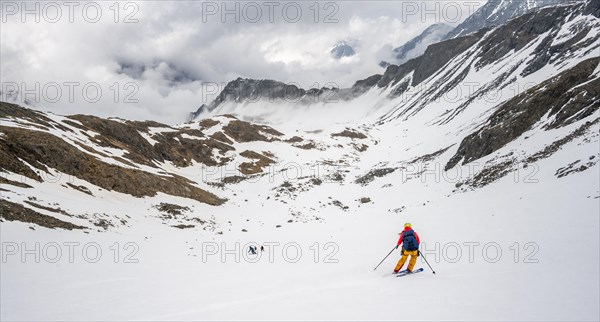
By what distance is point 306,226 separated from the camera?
3547 cm

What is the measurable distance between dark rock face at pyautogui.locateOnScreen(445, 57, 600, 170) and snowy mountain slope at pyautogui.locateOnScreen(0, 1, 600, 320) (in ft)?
0.64

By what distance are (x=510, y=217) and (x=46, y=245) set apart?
2663 cm

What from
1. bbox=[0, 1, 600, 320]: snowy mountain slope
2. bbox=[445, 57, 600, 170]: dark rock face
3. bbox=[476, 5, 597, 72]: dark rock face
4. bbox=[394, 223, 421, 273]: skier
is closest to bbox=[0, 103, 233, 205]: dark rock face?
bbox=[0, 1, 600, 320]: snowy mountain slope

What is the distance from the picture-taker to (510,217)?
62.6ft

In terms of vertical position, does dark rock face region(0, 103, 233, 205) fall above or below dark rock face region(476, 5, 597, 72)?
below

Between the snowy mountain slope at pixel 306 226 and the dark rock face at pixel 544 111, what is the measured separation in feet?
0.64

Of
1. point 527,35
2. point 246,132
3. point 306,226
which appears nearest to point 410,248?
point 306,226

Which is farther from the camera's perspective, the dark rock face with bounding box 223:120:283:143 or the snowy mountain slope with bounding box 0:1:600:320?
the dark rock face with bounding box 223:120:283:143

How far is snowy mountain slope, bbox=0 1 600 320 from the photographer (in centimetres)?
945

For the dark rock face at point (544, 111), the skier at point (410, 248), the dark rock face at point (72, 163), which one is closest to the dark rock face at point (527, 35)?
the dark rock face at point (544, 111)

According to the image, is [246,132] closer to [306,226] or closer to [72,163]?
[72,163]

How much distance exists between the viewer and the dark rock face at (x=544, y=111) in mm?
30641

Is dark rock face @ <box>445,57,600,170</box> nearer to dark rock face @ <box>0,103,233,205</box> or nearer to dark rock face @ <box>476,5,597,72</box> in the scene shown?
dark rock face @ <box>0,103,233,205</box>

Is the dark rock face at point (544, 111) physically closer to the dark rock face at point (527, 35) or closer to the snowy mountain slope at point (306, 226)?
the snowy mountain slope at point (306, 226)
